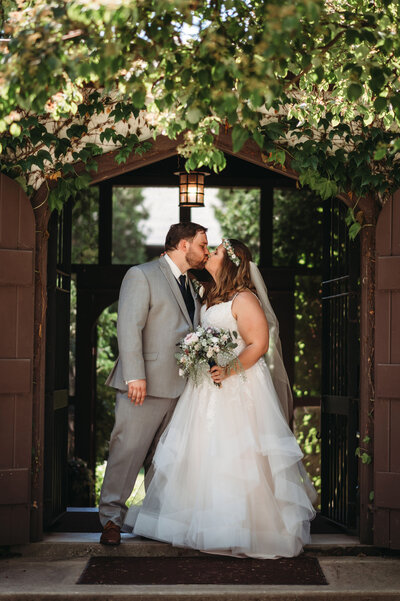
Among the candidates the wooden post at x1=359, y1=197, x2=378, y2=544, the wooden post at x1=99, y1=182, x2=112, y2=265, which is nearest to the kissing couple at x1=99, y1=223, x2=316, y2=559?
the wooden post at x1=359, y1=197, x2=378, y2=544

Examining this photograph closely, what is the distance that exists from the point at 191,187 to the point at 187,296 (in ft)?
4.51

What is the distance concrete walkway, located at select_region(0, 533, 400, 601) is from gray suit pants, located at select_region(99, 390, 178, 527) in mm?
276

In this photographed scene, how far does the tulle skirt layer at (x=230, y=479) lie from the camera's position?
16.8 feet

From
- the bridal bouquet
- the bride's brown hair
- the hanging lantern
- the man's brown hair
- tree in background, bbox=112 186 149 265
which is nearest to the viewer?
the bridal bouquet

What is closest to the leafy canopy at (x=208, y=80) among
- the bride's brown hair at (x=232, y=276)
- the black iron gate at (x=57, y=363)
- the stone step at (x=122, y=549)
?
the black iron gate at (x=57, y=363)

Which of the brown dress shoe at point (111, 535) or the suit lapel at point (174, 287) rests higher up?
the suit lapel at point (174, 287)

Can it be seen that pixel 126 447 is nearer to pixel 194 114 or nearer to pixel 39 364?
pixel 39 364

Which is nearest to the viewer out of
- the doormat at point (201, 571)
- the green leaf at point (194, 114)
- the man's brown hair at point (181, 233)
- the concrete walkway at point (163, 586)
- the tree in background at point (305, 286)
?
the green leaf at point (194, 114)

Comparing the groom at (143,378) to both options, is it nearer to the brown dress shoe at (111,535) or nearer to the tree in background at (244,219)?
the brown dress shoe at (111,535)

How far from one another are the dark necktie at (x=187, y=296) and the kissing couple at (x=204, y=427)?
2 centimetres

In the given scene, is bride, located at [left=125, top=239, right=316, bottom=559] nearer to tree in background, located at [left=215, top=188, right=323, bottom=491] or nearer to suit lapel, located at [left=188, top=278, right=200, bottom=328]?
suit lapel, located at [left=188, top=278, right=200, bottom=328]

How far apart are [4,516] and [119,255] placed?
Result: 53.3ft

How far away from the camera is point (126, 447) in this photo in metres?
5.47

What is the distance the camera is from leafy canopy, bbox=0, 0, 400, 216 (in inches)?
143
